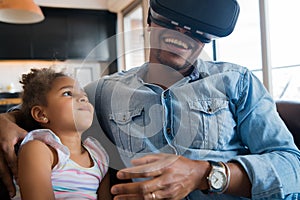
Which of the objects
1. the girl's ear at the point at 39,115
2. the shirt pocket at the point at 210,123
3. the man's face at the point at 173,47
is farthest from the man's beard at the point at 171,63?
the girl's ear at the point at 39,115

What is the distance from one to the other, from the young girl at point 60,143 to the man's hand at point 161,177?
8.8 inches

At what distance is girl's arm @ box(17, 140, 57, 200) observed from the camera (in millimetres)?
706

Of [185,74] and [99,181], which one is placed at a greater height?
[185,74]

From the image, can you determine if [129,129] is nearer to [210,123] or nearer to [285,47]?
[210,123]

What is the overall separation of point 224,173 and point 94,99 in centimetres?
43

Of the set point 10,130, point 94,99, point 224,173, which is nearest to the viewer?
point 224,173

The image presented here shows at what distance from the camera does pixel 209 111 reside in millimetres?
883

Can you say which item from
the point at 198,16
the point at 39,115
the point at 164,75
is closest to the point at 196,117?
the point at 164,75

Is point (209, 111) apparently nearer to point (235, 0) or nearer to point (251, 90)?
point (251, 90)

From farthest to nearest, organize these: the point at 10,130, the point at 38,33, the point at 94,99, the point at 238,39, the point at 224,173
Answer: the point at 38,33 → the point at 238,39 → the point at 94,99 → the point at 10,130 → the point at 224,173

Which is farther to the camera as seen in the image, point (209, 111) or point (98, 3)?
point (98, 3)

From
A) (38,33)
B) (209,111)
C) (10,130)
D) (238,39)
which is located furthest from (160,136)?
(38,33)

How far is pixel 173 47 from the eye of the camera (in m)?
0.75

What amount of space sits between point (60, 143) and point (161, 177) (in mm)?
322
